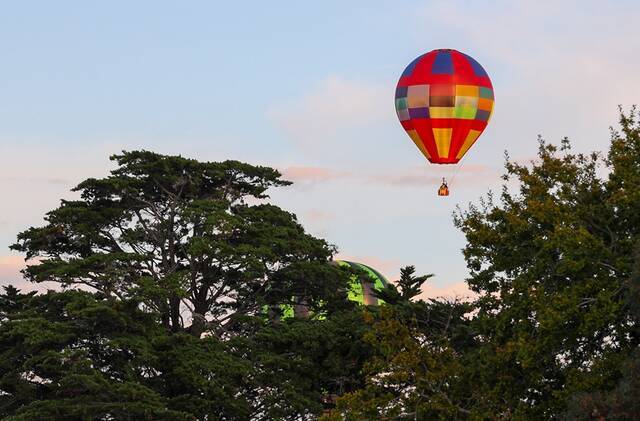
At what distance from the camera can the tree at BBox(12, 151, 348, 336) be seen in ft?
158

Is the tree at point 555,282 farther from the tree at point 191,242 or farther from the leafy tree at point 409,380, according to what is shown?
the tree at point 191,242

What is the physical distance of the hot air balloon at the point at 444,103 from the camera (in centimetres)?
5125

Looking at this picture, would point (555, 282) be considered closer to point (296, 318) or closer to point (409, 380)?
point (409, 380)

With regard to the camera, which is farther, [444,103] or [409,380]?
[444,103]

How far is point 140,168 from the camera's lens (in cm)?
4988

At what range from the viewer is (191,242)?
48375 millimetres

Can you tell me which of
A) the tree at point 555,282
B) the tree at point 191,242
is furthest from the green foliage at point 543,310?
the tree at point 191,242

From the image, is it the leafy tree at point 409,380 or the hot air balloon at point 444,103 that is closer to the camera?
the leafy tree at point 409,380

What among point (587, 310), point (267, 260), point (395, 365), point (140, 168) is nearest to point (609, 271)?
point (587, 310)

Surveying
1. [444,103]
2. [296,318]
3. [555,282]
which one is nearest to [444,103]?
[444,103]

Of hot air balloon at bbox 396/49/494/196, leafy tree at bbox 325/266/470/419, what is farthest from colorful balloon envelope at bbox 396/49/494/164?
leafy tree at bbox 325/266/470/419

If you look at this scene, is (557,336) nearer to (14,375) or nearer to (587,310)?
(587,310)

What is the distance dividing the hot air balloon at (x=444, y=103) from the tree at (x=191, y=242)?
544cm

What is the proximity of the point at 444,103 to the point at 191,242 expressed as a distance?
1010 cm
